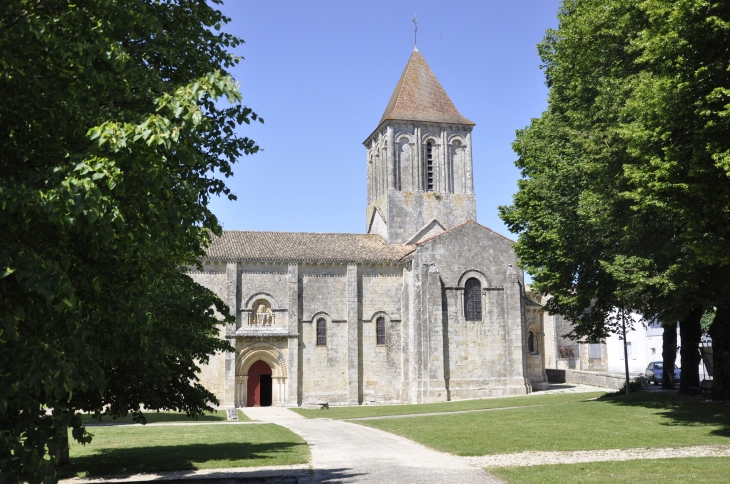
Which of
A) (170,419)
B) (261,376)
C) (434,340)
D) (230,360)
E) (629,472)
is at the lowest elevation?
(170,419)

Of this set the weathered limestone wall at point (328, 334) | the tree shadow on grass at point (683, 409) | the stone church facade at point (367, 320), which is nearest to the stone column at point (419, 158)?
the stone church facade at point (367, 320)

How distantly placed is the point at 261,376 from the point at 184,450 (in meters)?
20.2

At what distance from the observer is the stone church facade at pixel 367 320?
121 feet

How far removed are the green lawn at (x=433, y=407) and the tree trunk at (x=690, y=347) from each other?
5.79m

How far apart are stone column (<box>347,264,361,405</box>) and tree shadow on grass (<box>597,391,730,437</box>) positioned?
49.4ft

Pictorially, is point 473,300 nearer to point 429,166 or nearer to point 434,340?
point 434,340

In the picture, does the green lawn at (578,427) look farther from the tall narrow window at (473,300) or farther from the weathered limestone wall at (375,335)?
the tall narrow window at (473,300)

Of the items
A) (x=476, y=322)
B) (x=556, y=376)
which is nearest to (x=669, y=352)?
A: (x=476, y=322)

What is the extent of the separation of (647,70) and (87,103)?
15719 millimetres

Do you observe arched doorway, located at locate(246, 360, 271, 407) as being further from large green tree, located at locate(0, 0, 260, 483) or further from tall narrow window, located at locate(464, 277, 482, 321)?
large green tree, located at locate(0, 0, 260, 483)

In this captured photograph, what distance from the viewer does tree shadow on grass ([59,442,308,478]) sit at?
1460 centimetres

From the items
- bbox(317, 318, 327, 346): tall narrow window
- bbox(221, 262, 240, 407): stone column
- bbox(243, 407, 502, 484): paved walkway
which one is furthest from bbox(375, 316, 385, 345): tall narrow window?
bbox(243, 407, 502, 484): paved walkway

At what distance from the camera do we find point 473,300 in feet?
126

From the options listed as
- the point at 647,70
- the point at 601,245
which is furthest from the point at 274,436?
the point at 647,70
